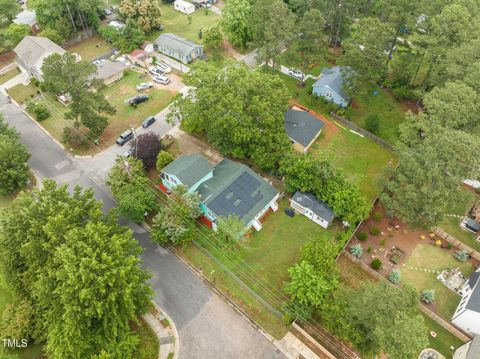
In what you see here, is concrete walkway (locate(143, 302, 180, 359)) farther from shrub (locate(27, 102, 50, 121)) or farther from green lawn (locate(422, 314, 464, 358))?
shrub (locate(27, 102, 50, 121))

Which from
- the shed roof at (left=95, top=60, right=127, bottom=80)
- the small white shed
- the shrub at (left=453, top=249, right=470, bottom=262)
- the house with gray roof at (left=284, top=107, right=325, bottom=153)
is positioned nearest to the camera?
the shrub at (left=453, top=249, right=470, bottom=262)

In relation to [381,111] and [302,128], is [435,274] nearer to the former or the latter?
[302,128]

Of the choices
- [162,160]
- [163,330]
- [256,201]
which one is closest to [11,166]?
[162,160]

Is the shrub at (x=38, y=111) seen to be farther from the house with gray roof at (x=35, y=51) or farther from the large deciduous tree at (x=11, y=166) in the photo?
the large deciduous tree at (x=11, y=166)

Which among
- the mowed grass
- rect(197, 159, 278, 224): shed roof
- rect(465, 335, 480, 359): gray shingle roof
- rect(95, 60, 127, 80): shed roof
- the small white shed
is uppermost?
the small white shed

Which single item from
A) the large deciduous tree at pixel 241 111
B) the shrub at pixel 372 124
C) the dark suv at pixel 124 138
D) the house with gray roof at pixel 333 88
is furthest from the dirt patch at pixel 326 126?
the dark suv at pixel 124 138

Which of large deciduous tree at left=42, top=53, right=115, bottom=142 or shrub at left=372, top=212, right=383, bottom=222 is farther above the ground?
large deciduous tree at left=42, top=53, right=115, bottom=142

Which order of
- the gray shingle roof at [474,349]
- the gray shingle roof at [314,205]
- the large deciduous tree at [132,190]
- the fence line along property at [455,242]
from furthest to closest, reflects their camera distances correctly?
the gray shingle roof at [314,205], the large deciduous tree at [132,190], the fence line along property at [455,242], the gray shingle roof at [474,349]

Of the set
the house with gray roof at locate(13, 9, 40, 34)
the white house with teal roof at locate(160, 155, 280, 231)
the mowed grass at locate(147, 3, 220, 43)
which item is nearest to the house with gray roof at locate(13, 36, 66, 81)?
the house with gray roof at locate(13, 9, 40, 34)
